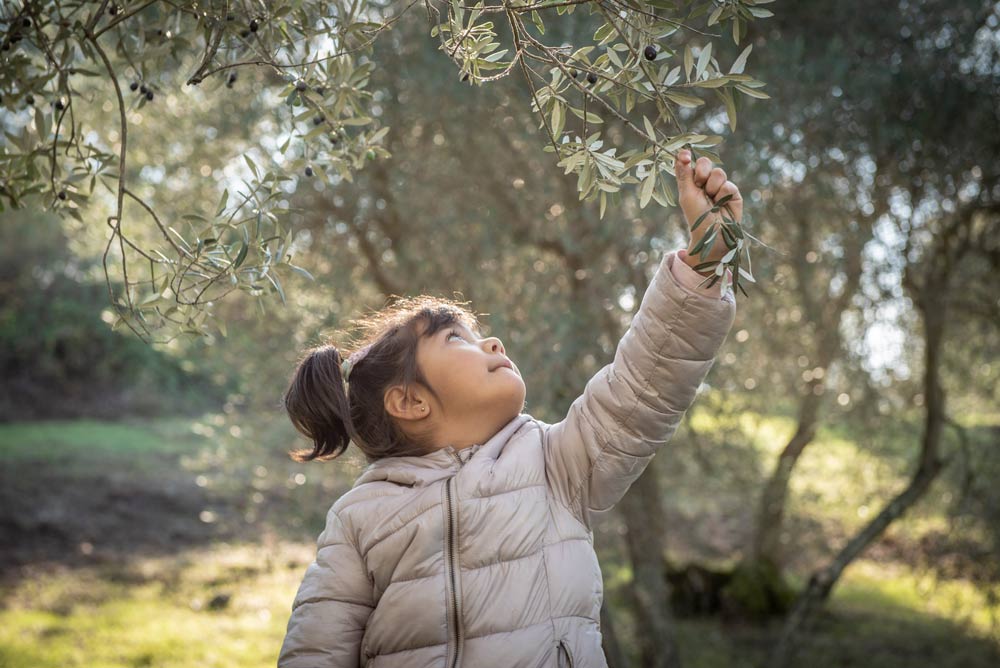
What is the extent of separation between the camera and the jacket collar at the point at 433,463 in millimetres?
2223

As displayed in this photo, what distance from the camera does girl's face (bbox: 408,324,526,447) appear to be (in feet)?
7.47

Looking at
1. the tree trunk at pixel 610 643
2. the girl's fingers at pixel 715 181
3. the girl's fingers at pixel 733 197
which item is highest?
the girl's fingers at pixel 715 181

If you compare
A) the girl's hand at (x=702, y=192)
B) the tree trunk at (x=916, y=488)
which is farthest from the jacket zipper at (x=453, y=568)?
the tree trunk at (x=916, y=488)

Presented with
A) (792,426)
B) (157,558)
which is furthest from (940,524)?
(157,558)

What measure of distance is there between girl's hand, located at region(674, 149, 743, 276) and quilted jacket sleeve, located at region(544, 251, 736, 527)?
124 mm

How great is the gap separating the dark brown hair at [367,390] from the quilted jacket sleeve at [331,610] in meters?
0.25

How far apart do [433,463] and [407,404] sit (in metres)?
0.17

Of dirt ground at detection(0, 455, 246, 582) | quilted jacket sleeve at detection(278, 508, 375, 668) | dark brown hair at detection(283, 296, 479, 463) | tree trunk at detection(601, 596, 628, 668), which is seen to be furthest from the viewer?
dirt ground at detection(0, 455, 246, 582)

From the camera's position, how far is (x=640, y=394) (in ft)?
6.77

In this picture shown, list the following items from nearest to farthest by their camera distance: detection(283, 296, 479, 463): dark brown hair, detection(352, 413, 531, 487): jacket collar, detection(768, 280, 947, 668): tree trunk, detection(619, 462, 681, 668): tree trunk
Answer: detection(352, 413, 531, 487): jacket collar < detection(283, 296, 479, 463): dark brown hair < detection(619, 462, 681, 668): tree trunk < detection(768, 280, 947, 668): tree trunk

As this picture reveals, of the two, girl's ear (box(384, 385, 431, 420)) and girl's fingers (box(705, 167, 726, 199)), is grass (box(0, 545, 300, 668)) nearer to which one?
girl's ear (box(384, 385, 431, 420))

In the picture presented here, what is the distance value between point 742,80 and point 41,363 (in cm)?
1555

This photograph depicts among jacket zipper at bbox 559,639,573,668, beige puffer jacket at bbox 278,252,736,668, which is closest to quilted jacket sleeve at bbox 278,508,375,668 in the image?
beige puffer jacket at bbox 278,252,736,668

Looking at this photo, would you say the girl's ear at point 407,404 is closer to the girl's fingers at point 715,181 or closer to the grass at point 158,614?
the girl's fingers at point 715,181
